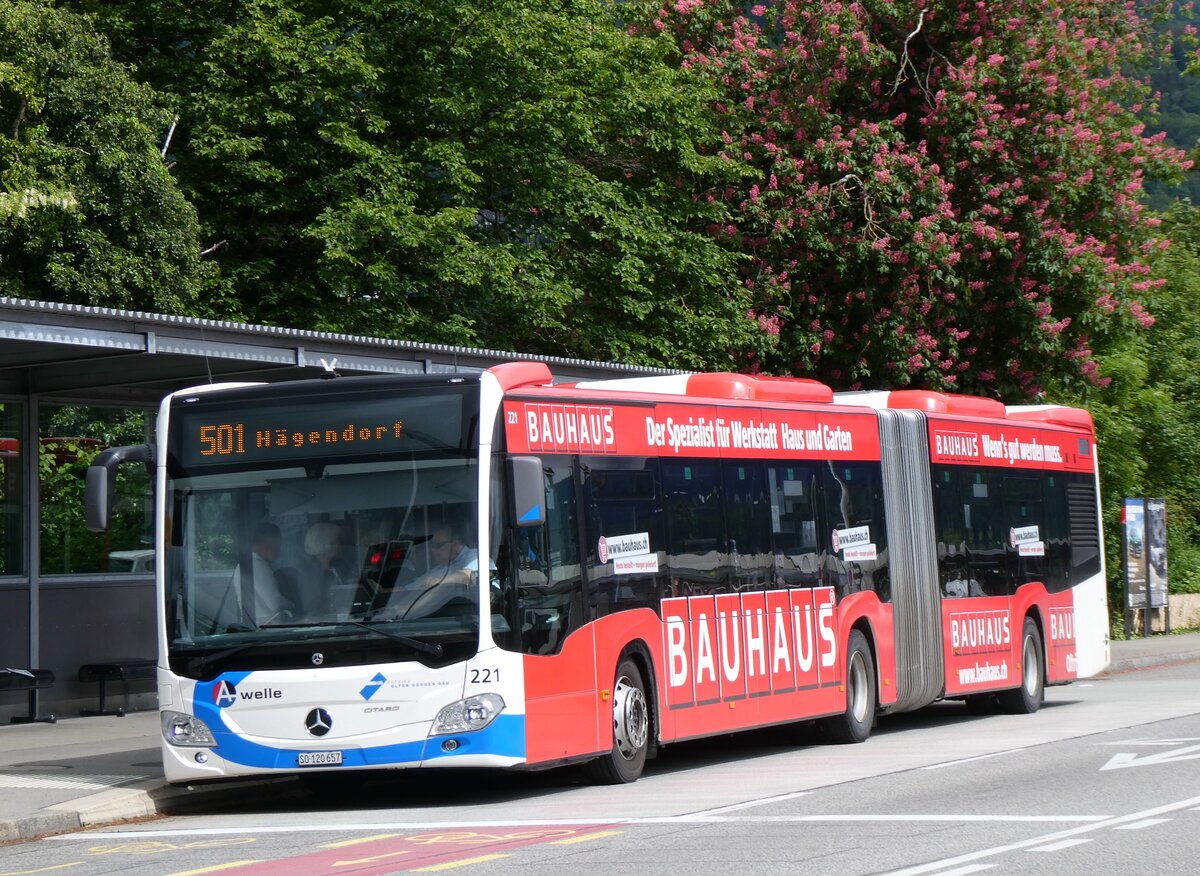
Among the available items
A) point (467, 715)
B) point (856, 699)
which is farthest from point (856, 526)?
point (467, 715)

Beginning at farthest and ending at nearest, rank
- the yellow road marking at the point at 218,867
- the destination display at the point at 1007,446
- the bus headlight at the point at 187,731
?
the destination display at the point at 1007,446 < the bus headlight at the point at 187,731 < the yellow road marking at the point at 218,867

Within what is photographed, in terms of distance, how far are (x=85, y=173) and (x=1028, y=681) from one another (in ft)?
46.9

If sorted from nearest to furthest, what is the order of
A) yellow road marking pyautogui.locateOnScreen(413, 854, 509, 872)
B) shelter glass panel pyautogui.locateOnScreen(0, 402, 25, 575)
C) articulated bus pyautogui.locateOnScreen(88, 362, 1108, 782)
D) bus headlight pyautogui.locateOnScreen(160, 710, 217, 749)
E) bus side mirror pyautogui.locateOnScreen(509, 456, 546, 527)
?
yellow road marking pyautogui.locateOnScreen(413, 854, 509, 872)
articulated bus pyautogui.locateOnScreen(88, 362, 1108, 782)
bus side mirror pyautogui.locateOnScreen(509, 456, 546, 527)
bus headlight pyautogui.locateOnScreen(160, 710, 217, 749)
shelter glass panel pyautogui.locateOnScreen(0, 402, 25, 575)

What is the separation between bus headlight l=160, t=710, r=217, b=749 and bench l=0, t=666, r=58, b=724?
6.40 m

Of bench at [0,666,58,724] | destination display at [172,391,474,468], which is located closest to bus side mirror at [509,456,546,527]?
destination display at [172,391,474,468]

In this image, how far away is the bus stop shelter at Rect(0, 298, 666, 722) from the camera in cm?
1775

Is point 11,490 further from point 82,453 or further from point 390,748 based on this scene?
point 390,748

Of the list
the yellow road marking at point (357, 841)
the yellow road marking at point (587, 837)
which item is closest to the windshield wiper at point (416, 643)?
the yellow road marking at point (357, 841)

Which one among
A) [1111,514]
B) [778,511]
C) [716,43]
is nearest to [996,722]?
[778,511]

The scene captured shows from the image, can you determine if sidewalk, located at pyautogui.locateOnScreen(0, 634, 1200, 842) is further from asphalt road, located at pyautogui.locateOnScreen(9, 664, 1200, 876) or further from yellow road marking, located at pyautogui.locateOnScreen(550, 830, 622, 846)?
yellow road marking, located at pyautogui.locateOnScreen(550, 830, 622, 846)

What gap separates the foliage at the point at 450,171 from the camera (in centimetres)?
2830

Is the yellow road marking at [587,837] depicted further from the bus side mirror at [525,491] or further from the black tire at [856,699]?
the black tire at [856,699]

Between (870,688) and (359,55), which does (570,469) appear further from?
(359,55)

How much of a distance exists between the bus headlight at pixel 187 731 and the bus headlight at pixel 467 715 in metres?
1.60
